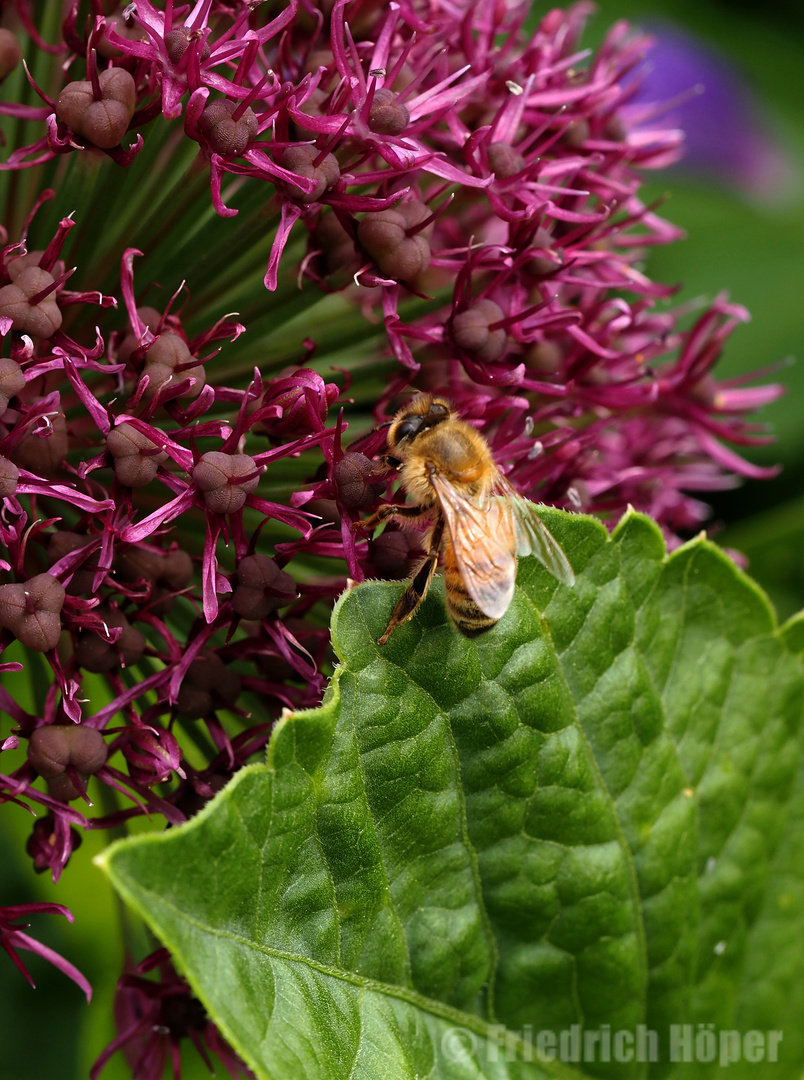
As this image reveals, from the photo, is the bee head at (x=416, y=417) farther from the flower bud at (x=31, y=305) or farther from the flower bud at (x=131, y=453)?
the flower bud at (x=31, y=305)

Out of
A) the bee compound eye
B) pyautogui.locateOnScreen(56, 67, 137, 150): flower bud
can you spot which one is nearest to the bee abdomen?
the bee compound eye

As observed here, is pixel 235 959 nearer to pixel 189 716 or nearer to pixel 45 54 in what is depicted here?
pixel 189 716

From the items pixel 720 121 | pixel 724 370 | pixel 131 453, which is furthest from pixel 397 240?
pixel 720 121

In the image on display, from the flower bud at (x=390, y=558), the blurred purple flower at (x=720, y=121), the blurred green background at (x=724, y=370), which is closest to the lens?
the flower bud at (x=390, y=558)

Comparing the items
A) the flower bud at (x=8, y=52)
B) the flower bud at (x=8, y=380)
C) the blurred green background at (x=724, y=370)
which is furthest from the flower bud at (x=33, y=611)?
the flower bud at (x=8, y=52)

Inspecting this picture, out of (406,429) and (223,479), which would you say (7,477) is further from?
(406,429)

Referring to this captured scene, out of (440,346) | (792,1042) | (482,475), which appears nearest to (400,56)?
(440,346)
